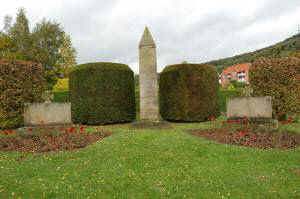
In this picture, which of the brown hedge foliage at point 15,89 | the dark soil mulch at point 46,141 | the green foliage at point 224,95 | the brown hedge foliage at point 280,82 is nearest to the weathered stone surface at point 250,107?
the brown hedge foliage at point 280,82

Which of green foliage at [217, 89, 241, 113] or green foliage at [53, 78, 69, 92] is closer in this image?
green foliage at [217, 89, 241, 113]

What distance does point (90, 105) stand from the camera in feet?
45.9

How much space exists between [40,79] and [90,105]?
2.78 metres

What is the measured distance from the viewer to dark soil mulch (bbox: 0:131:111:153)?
8314 mm

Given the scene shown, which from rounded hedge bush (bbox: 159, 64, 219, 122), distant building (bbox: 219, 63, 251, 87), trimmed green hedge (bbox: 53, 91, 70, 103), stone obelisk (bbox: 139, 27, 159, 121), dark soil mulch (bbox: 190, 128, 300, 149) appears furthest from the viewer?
distant building (bbox: 219, 63, 251, 87)

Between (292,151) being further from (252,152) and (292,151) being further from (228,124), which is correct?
(228,124)

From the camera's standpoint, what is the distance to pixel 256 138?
9312mm

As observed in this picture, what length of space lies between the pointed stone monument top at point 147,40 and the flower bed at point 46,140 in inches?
182

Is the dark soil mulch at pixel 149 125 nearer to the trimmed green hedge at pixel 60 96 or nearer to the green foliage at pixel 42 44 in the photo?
the trimmed green hedge at pixel 60 96

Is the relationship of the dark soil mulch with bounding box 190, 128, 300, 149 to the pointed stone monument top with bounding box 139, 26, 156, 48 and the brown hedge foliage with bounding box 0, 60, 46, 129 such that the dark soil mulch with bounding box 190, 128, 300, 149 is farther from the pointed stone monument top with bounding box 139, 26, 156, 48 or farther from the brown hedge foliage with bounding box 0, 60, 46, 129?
the brown hedge foliage with bounding box 0, 60, 46, 129

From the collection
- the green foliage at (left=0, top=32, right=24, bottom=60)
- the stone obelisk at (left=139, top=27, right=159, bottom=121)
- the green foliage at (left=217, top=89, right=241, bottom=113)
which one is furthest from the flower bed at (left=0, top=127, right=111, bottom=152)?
the green foliage at (left=0, top=32, right=24, bottom=60)

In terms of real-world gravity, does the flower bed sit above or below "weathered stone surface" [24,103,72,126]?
below

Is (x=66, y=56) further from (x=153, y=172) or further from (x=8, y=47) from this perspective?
(x=153, y=172)

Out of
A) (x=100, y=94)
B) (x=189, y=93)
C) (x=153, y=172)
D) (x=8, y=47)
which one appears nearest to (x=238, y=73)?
(x=8, y=47)
